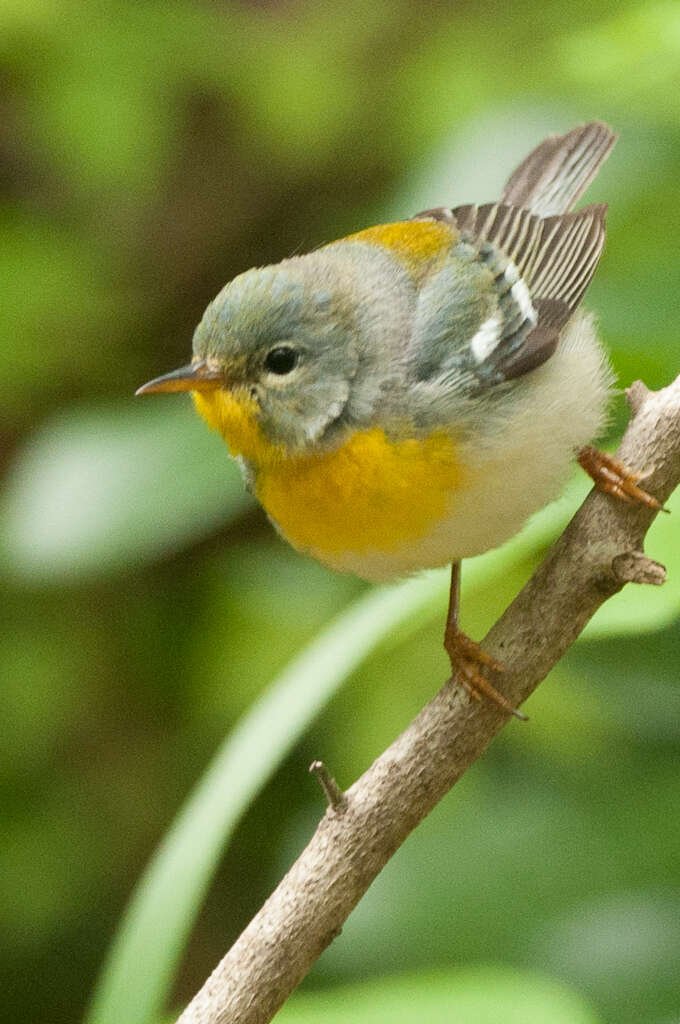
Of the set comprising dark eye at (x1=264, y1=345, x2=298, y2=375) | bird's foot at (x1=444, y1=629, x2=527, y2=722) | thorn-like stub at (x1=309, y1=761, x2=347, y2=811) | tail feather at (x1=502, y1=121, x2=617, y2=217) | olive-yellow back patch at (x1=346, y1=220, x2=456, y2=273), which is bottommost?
thorn-like stub at (x1=309, y1=761, x2=347, y2=811)

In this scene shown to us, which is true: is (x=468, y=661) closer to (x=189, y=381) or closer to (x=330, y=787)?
(x=330, y=787)

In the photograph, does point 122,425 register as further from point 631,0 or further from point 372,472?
point 631,0

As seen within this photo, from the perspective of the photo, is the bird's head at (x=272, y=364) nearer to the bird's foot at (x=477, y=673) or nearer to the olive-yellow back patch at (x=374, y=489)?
the olive-yellow back patch at (x=374, y=489)

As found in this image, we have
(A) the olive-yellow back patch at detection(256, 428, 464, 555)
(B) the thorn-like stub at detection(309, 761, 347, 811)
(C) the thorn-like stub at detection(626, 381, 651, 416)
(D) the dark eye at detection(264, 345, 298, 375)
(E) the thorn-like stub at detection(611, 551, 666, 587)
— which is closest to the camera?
(B) the thorn-like stub at detection(309, 761, 347, 811)

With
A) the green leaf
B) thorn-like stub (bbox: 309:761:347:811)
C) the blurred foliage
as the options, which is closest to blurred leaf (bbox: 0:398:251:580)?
the blurred foliage

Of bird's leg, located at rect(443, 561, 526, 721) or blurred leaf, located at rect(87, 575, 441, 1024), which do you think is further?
blurred leaf, located at rect(87, 575, 441, 1024)

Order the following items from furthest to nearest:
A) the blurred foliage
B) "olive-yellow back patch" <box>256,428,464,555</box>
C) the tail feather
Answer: the tail feather
the blurred foliage
"olive-yellow back patch" <box>256,428,464,555</box>

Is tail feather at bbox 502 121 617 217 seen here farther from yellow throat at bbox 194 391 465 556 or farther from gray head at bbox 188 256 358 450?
yellow throat at bbox 194 391 465 556
